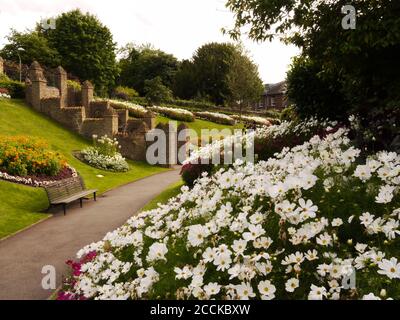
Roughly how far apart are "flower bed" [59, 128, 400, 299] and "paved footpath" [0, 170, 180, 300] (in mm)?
2757

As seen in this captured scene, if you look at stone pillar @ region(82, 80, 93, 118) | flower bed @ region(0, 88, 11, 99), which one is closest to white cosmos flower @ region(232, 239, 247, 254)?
flower bed @ region(0, 88, 11, 99)

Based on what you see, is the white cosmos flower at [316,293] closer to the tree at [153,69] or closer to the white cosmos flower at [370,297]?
the white cosmos flower at [370,297]

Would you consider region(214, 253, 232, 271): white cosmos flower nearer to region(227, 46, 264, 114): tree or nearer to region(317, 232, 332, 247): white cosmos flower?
region(317, 232, 332, 247): white cosmos flower

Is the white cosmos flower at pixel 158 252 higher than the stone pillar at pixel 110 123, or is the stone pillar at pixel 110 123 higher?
the stone pillar at pixel 110 123

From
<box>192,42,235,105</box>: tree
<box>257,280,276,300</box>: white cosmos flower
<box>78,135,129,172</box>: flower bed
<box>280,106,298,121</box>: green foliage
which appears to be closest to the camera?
<box>257,280,276,300</box>: white cosmos flower

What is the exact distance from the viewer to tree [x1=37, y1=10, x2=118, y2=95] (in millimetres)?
53750

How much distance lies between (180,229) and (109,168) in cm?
1790

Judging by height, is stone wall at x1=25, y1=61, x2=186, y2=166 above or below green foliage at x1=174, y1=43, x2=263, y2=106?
below

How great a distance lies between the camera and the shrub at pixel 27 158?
14578 mm

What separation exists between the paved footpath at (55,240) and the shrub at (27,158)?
8.34 feet

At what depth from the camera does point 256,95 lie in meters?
51.7

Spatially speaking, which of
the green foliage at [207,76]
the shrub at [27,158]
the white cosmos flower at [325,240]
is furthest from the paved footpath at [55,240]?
the green foliage at [207,76]

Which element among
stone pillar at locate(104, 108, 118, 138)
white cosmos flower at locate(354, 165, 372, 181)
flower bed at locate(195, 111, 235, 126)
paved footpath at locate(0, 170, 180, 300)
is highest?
flower bed at locate(195, 111, 235, 126)
